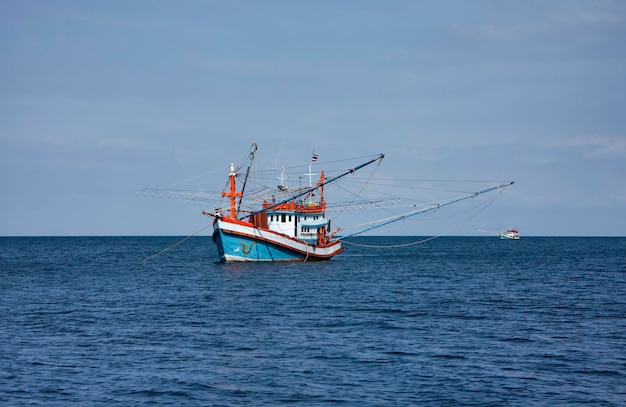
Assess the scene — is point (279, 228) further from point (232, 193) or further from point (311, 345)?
point (311, 345)

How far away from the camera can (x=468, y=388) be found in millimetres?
24969

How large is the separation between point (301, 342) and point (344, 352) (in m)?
2.88

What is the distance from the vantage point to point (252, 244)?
244ft

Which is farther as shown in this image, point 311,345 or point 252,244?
point 252,244

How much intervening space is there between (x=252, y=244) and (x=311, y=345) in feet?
141

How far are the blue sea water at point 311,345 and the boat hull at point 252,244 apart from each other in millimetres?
14371

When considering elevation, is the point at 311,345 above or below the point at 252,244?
below

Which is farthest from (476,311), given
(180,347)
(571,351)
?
(180,347)

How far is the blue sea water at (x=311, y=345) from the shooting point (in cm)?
2441

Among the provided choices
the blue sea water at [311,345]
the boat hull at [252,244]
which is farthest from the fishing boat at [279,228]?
the blue sea water at [311,345]

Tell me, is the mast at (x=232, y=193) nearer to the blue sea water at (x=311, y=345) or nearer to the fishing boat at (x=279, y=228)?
the fishing boat at (x=279, y=228)

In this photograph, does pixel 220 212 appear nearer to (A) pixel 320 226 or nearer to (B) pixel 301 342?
(A) pixel 320 226

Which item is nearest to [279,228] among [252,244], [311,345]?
[252,244]

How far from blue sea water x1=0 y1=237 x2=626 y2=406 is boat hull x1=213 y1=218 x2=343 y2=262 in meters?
14.4
